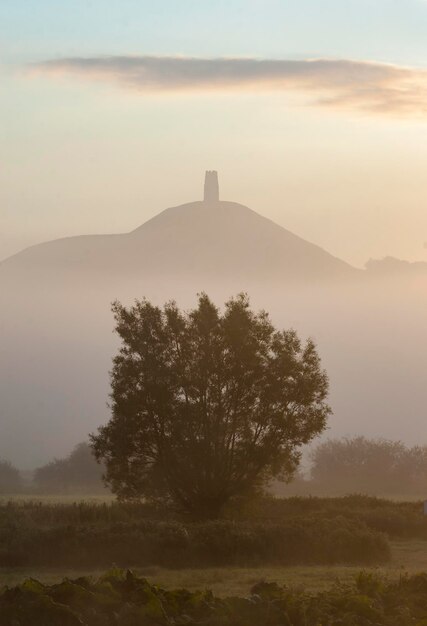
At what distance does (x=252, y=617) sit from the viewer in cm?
2158

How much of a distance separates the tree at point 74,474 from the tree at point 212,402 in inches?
1770

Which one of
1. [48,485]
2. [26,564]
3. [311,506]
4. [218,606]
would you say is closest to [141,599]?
[218,606]

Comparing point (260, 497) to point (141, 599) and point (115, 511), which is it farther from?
point (141, 599)

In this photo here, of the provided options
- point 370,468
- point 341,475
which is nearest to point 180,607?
point 370,468

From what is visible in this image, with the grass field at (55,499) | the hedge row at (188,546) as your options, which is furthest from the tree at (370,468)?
the hedge row at (188,546)

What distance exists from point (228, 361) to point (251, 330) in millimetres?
1509

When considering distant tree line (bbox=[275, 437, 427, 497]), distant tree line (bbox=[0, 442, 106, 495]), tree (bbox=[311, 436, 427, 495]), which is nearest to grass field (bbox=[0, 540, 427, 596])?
distant tree line (bbox=[275, 437, 427, 497])

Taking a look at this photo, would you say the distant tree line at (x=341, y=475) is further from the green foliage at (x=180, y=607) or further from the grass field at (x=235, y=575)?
the green foliage at (x=180, y=607)

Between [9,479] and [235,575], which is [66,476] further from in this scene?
[235,575]

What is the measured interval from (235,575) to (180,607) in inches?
401

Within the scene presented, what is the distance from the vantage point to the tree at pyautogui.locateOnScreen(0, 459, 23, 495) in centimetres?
9081

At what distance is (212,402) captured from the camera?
157 feet

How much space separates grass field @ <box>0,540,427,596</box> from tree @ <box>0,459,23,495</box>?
56761 mm

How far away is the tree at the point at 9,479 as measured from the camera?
90812 mm
